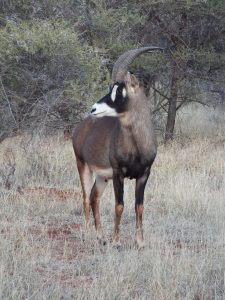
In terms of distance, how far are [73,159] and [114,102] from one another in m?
5.95

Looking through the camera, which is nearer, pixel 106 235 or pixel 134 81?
pixel 134 81

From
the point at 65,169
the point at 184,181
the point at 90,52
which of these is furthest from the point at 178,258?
the point at 90,52

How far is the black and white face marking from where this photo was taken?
737 cm

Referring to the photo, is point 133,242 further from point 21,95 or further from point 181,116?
point 181,116

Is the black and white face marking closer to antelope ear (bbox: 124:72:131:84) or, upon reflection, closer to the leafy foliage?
antelope ear (bbox: 124:72:131:84)

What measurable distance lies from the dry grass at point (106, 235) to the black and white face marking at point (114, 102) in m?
1.46

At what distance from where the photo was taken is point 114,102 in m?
7.49

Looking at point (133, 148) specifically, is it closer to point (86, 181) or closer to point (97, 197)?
point (97, 197)

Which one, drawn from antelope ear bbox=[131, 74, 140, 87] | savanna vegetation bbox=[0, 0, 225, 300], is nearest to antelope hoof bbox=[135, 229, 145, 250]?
savanna vegetation bbox=[0, 0, 225, 300]

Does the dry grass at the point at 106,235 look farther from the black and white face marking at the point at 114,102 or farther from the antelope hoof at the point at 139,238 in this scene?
the black and white face marking at the point at 114,102

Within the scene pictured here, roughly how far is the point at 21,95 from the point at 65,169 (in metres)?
1.66

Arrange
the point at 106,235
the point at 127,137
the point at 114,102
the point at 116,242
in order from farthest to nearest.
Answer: the point at 106,235 → the point at 127,137 → the point at 114,102 → the point at 116,242

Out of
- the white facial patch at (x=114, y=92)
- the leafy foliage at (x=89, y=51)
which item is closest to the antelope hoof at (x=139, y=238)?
the white facial patch at (x=114, y=92)

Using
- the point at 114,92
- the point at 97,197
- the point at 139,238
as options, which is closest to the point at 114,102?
the point at 114,92
